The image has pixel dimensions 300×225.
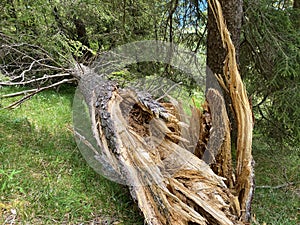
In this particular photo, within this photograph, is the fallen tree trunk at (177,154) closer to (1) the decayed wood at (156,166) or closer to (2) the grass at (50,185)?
(1) the decayed wood at (156,166)

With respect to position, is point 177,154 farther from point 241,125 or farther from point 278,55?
point 278,55

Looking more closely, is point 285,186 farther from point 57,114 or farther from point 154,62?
point 57,114

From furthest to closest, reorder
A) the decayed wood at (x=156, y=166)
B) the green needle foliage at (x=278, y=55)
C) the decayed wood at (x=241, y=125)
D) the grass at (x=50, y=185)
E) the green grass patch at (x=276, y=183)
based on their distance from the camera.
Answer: the green needle foliage at (x=278, y=55) → the green grass patch at (x=276, y=183) → the decayed wood at (x=241, y=125) → the grass at (x=50, y=185) → the decayed wood at (x=156, y=166)

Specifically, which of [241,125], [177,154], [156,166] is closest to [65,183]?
[156,166]

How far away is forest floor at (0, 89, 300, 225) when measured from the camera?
2.52 meters

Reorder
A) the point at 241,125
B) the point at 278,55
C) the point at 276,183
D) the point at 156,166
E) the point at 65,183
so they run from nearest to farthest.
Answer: the point at 156,166, the point at 241,125, the point at 65,183, the point at 276,183, the point at 278,55

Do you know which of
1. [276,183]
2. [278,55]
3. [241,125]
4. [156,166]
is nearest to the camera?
[156,166]

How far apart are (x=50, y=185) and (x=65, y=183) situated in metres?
0.15

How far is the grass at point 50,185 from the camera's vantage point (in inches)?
97.8

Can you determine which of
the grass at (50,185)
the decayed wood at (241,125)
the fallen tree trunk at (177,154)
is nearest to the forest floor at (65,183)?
the grass at (50,185)

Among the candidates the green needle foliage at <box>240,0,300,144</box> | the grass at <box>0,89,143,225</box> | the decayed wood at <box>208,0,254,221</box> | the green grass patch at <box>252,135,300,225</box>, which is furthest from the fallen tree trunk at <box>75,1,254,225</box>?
the green needle foliage at <box>240,0,300,144</box>

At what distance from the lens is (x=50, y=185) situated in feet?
9.25

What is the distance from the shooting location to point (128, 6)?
5.55m

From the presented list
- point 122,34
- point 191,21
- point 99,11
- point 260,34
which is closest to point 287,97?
point 260,34
